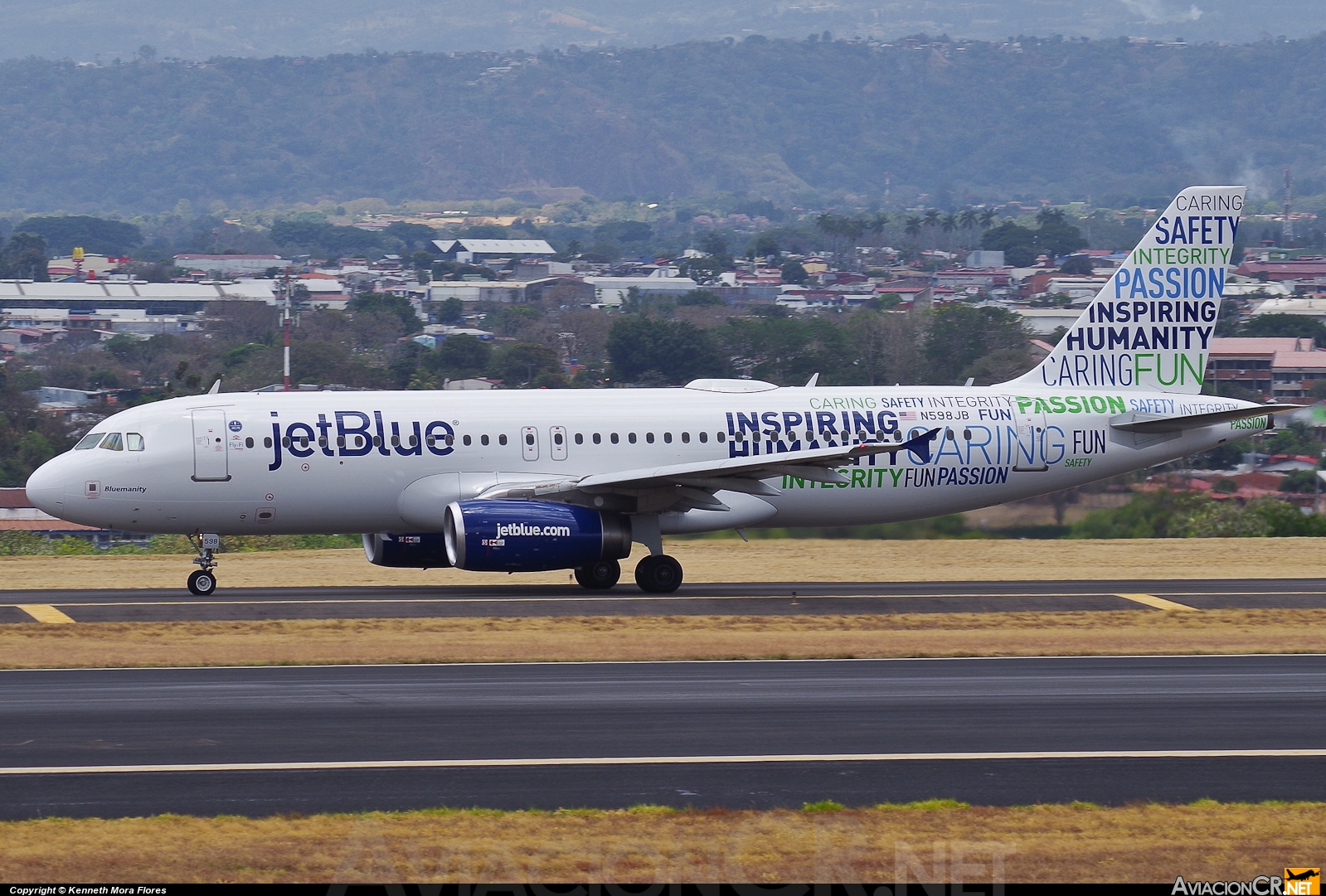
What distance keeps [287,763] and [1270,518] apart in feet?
116

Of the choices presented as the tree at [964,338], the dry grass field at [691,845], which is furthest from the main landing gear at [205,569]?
the tree at [964,338]

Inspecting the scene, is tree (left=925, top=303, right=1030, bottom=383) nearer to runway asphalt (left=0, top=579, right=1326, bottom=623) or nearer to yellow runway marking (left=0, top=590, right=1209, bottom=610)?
runway asphalt (left=0, top=579, right=1326, bottom=623)

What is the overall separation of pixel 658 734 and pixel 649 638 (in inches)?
304

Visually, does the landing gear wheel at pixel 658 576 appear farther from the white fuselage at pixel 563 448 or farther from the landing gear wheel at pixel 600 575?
the white fuselage at pixel 563 448

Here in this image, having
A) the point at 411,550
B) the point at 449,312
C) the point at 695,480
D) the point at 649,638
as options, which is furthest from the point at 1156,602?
the point at 449,312

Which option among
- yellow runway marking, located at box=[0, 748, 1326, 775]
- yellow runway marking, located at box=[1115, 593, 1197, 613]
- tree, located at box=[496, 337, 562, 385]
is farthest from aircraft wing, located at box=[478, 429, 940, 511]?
Answer: tree, located at box=[496, 337, 562, 385]

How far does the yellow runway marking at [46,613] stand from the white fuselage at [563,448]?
89.6 inches

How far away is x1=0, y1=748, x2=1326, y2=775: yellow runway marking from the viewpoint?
17.5 metres

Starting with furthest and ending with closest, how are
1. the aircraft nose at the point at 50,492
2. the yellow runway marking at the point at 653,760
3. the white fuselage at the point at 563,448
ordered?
the white fuselage at the point at 563,448 → the aircraft nose at the point at 50,492 → the yellow runway marking at the point at 653,760

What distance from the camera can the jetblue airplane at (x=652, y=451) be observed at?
106 ft

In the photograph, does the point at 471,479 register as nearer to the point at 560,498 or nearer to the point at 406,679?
the point at 560,498

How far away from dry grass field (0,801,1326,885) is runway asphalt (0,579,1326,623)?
14.1m

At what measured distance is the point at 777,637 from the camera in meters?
27.2

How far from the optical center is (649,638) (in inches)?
1068
